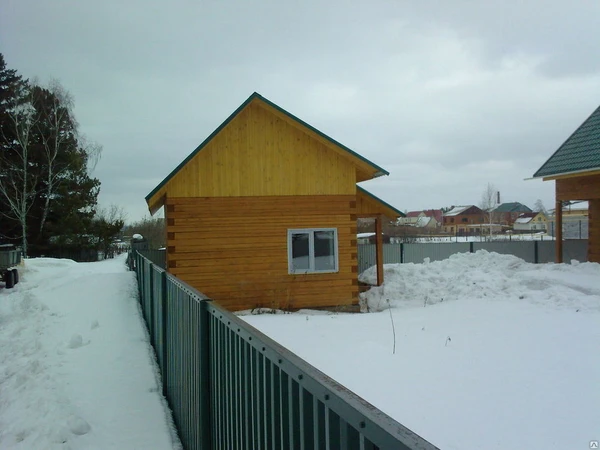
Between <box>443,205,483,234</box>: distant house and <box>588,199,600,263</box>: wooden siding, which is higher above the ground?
<box>443,205,483,234</box>: distant house

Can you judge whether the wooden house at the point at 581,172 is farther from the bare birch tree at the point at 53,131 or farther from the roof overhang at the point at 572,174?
the bare birch tree at the point at 53,131

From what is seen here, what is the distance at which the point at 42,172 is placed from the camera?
3228 centimetres

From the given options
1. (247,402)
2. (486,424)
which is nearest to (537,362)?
(486,424)

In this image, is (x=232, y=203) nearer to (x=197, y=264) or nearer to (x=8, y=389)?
(x=197, y=264)

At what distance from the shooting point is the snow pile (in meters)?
12.2

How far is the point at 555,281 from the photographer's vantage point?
13.2 meters

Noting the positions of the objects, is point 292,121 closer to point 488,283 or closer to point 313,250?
point 313,250

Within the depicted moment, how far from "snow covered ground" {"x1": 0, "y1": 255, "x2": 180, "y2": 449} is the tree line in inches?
933

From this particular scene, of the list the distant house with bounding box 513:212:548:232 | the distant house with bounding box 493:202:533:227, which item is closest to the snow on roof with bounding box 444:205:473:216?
the distant house with bounding box 493:202:533:227

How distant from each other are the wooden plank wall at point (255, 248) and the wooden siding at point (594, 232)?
884 cm

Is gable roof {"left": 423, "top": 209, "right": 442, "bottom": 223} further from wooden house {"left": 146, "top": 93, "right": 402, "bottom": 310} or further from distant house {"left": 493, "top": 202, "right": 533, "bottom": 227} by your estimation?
wooden house {"left": 146, "top": 93, "right": 402, "bottom": 310}

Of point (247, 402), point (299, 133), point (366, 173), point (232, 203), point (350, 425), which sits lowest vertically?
point (247, 402)

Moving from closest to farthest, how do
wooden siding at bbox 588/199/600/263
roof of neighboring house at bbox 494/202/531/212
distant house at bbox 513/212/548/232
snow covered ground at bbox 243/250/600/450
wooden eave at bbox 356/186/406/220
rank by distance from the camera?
snow covered ground at bbox 243/250/600/450
wooden eave at bbox 356/186/406/220
wooden siding at bbox 588/199/600/263
distant house at bbox 513/212/548/232
roof of neighboring house at bbox 494/202/531/212

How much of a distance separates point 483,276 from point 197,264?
888cm
